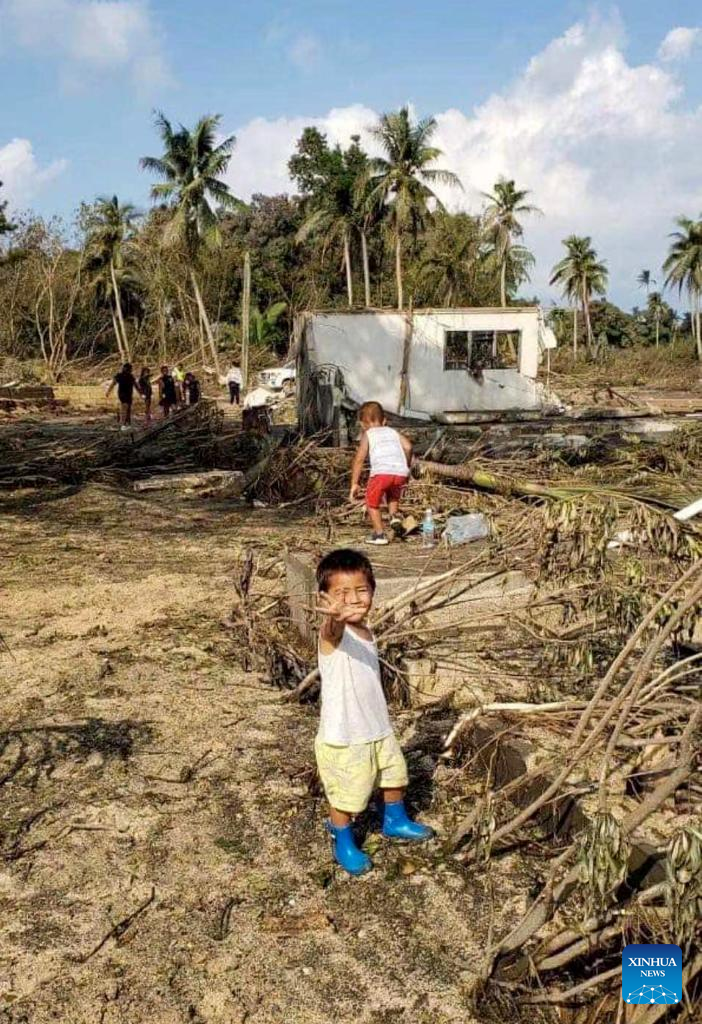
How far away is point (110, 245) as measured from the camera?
40062 millimetres

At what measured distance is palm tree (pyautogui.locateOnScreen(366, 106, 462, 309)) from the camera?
1485 inches

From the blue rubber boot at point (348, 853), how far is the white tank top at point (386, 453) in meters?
4.39

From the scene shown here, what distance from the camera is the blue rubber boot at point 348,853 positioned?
309cm

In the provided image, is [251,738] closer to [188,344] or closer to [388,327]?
[388,327]

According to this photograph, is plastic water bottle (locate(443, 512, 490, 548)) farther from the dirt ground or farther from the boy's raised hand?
the boy's raised hand

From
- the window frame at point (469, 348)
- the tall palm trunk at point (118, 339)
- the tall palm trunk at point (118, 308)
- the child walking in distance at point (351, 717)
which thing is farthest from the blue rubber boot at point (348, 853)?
the tall palm trunk at point (118, 308)

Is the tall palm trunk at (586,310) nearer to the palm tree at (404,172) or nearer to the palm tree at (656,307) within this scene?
the palm tree at (656,307)

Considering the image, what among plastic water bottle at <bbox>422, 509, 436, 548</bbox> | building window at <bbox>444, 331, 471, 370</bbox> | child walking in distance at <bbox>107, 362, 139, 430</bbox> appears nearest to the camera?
plastic water bottle at <bbox>422, 509, 436, 548</bbox>

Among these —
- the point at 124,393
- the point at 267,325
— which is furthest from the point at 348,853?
the point at 267,325

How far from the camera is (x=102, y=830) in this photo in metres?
3.41

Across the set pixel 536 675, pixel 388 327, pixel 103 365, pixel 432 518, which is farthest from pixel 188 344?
pixel 536 675

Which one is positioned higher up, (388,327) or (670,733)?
(388,327)

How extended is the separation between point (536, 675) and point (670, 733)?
3.80ft

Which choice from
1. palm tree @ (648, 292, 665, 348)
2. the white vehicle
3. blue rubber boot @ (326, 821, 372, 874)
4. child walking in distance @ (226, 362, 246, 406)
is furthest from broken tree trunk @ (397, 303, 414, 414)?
palm tree @ (648, 292, 665, 348)
